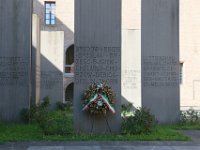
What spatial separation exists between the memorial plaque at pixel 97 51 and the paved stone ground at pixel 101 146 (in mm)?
1793

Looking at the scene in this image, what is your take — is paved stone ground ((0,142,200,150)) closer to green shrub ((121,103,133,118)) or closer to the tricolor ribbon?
the tricolor ribbon

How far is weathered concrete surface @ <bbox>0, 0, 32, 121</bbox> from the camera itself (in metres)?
13.7

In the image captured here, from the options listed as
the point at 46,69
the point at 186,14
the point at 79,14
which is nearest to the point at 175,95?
the point at 79,14

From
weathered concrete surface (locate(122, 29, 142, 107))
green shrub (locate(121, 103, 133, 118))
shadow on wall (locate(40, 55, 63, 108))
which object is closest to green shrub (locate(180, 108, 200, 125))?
green shrub (locate(121, 103, 133, 118))

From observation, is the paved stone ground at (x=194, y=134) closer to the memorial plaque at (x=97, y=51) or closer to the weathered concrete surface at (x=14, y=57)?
the memorial plaque at (x=97, y=51)

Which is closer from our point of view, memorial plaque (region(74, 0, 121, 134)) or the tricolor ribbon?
the tricolor ribbon

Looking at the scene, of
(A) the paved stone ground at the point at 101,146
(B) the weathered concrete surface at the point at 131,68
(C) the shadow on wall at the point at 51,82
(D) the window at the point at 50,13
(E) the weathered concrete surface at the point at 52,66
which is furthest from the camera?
(D) the window at the point at 50,13

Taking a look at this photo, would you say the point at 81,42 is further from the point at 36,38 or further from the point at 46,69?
the point at 46,69

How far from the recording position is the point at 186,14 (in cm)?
2608

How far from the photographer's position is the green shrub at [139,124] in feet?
35.2

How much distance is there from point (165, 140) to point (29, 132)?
4.39 meters

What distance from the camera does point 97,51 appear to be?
37.2 feet

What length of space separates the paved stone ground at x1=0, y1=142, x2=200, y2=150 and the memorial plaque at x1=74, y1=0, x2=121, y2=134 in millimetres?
1793

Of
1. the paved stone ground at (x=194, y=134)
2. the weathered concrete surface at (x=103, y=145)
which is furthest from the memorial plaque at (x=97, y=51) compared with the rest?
the paved stone ground at (x=194, y=134)
